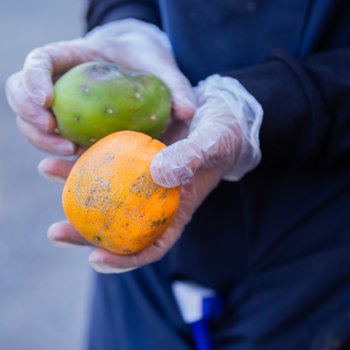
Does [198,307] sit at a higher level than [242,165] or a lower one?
lower

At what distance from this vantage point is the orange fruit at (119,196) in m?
0.96

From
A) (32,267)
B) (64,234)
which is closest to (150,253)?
(64,234)

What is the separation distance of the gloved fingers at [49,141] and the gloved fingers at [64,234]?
6.2 inches

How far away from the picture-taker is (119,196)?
96cm

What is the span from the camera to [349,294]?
1198 millimetres

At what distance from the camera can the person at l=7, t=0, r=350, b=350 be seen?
1145 millimetres

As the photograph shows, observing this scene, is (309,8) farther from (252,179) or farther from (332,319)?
(332,319)

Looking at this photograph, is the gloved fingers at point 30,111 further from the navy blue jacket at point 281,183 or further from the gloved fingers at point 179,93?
the navy blue jacket at point 281,183

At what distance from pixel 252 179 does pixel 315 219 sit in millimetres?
160

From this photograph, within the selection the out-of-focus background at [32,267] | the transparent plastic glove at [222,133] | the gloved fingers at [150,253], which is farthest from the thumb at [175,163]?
the out-of-focus background at [32,267]

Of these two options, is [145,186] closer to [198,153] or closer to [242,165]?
[198,153]

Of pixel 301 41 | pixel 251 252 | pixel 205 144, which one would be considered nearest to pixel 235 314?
pixel 251 252

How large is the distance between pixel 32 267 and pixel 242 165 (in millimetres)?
1921

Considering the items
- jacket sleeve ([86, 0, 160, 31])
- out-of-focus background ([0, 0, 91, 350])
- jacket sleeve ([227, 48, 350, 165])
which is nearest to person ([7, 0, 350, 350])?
jacket sleeve ([227, 48, 350, 165])
